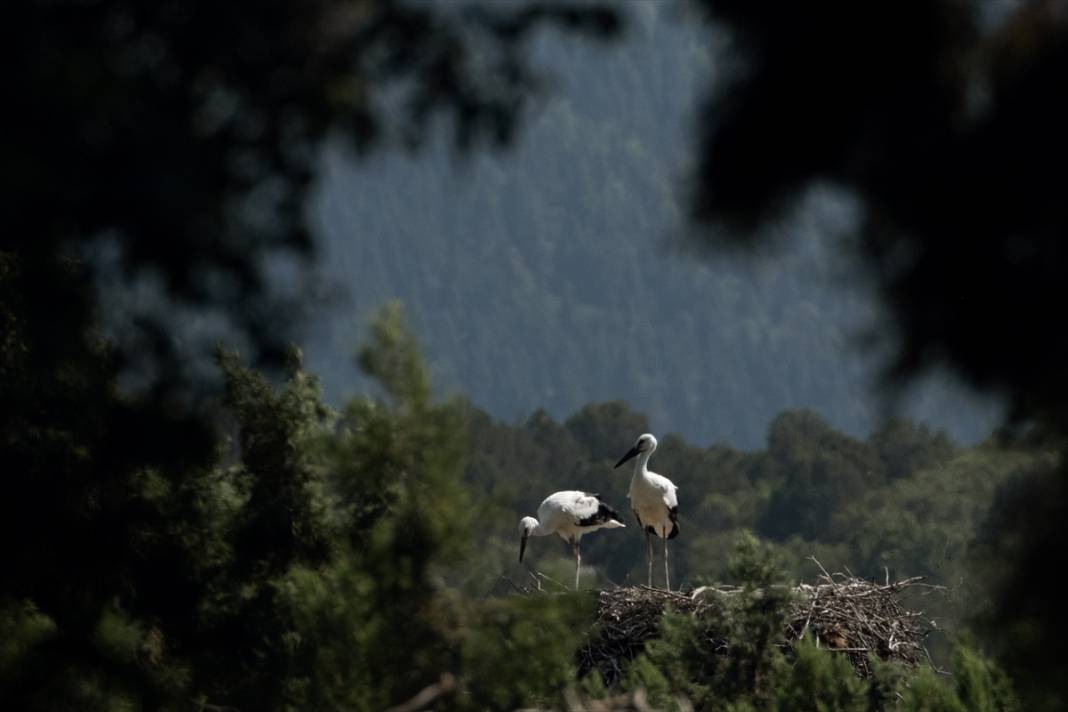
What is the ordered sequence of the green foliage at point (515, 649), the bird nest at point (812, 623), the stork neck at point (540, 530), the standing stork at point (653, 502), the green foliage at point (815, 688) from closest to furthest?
the green foliage at point (515, 649) → the green foliage at point (815, 688) → the bird nest at point (812, 623) → the standing stork at point (653, 502) → the stork neck at point (540, 530)

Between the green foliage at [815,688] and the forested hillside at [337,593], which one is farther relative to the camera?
the green foliage at [815,688]

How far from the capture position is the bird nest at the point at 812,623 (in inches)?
578

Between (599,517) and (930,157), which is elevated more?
(599,517)

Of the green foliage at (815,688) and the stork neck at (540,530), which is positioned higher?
the stork neck at (540,530)

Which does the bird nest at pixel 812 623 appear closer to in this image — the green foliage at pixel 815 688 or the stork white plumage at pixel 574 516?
the green foliage at pixel 815 688

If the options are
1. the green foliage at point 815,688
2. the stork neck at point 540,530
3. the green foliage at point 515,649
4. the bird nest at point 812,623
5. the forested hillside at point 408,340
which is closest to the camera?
the forested hillside at point 408,340

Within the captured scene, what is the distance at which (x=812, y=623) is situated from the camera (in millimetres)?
14844

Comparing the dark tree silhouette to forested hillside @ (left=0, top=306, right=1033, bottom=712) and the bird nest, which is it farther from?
the bird nest

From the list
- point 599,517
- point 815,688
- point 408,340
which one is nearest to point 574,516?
point 599,517

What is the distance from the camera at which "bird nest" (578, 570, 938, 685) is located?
14.7 m

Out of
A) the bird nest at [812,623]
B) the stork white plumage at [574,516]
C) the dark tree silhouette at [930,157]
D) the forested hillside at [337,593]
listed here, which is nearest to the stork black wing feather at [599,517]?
the stork white plumage at [574,516]

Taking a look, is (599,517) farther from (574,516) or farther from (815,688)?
(815,688)

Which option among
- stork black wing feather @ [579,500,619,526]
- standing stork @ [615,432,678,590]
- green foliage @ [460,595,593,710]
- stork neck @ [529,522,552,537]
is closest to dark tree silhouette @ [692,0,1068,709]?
green foliage @ [460,595,593,710]

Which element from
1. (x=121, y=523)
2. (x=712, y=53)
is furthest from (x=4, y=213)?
(x=121, y=523)
